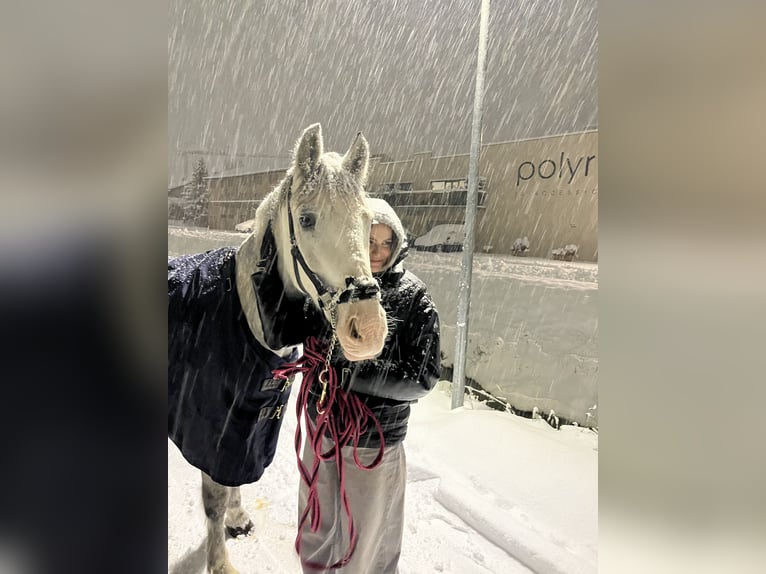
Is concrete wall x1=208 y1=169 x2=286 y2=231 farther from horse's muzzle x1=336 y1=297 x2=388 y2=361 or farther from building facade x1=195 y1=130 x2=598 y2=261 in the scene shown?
horse's muzzle x1=336 y1=297 x2=388 y2=361

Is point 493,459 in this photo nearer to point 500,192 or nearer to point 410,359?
point 410,359

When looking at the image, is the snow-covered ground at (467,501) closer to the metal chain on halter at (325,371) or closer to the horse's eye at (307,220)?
the metal chain on halter at (325,371)

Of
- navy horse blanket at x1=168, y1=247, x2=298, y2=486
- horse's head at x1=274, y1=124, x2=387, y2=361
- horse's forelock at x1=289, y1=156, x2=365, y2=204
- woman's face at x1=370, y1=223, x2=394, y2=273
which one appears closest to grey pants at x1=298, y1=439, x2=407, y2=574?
navy horse blanket at x1=168, y1=247, x2=298, y2=486

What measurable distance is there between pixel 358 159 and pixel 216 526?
0.68m

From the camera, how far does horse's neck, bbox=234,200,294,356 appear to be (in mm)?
772

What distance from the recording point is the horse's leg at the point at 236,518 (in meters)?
0.83

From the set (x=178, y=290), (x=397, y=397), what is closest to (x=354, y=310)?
(x=397, y=397)

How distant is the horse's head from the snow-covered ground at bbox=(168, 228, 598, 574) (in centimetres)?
11
